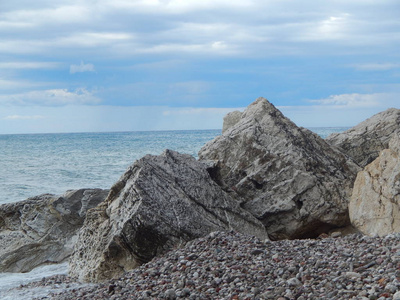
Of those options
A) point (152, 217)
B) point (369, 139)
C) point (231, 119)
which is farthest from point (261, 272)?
point (231, 119)

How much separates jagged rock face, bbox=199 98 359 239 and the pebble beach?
2322 millimetres

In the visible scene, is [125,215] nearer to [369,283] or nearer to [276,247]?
[276,247]

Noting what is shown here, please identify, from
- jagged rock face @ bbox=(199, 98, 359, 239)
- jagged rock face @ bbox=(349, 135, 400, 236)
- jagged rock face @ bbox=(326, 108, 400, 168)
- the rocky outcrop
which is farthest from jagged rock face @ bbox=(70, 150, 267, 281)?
Answer: the rocky outcrop

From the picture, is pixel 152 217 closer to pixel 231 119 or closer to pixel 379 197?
pixel 379 197

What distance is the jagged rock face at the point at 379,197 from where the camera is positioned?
9.47m

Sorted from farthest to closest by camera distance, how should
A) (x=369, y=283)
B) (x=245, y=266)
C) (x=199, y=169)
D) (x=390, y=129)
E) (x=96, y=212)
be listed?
(x=390, y=129) < (x=199, y=169) < (x=96, y=212) < (x=245, y=266) < (x=369, y=283)

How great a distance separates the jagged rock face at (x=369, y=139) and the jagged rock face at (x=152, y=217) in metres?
5.50

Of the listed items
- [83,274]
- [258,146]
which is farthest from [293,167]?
[83,274]

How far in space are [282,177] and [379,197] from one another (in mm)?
2191

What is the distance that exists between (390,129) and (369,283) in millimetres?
9453

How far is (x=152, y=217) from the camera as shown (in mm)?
8797

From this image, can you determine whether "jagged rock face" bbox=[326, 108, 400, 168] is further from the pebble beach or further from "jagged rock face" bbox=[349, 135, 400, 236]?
the pebble beach

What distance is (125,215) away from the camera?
29.5ft

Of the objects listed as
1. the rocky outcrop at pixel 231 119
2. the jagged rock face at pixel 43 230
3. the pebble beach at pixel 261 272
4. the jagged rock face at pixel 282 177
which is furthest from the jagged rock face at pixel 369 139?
the jagged rock face at pixel 43 230
